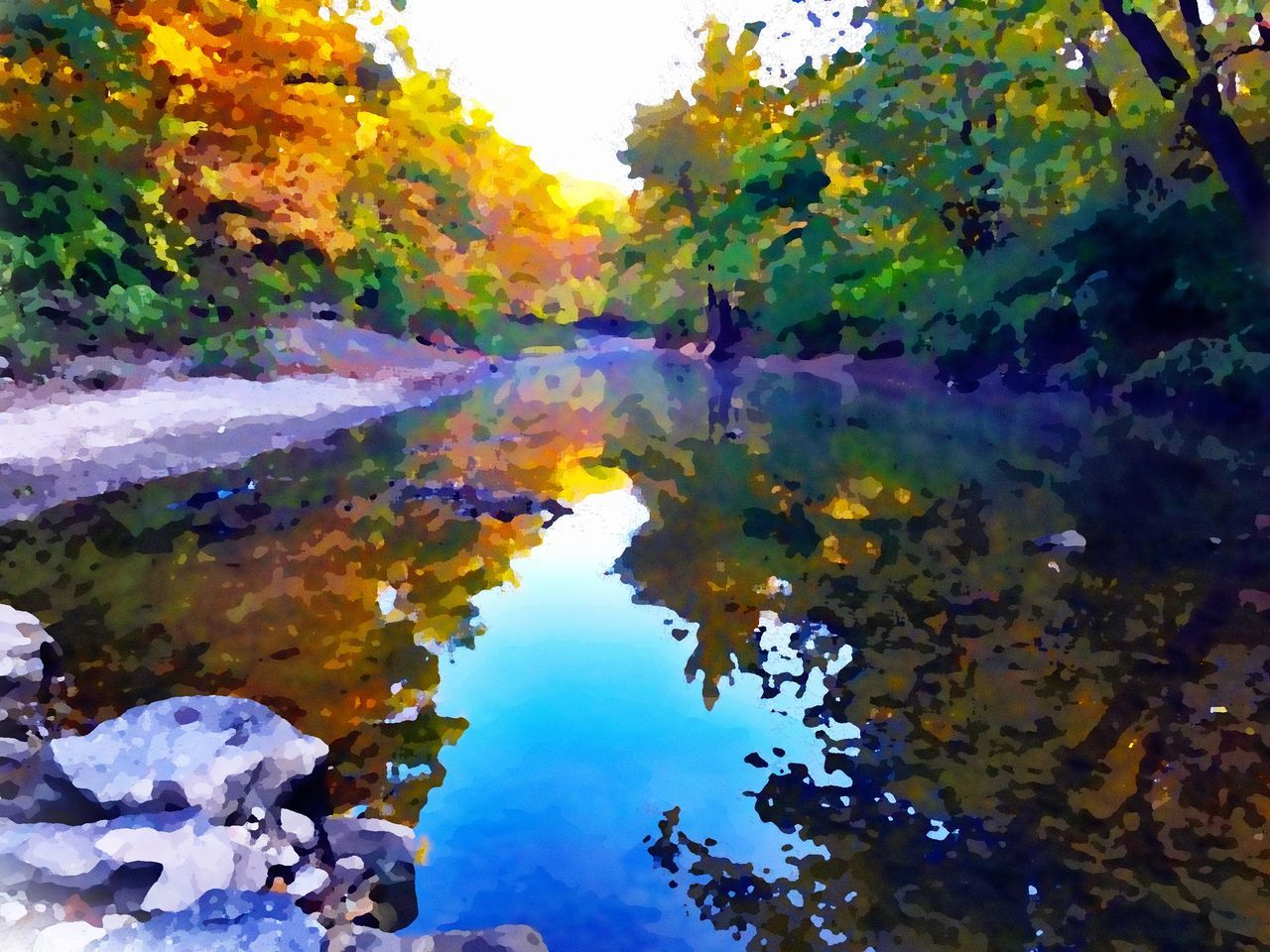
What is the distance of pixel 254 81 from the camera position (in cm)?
1867

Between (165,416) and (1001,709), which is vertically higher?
(165,416)

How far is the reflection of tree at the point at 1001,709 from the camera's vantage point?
115 inches

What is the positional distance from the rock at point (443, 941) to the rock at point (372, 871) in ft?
0.64

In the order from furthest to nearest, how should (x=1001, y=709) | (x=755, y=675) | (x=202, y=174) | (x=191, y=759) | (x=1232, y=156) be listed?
(x=202, y=174)
(x=1232, y=156)
(x=755, y=675)
(x=1001, y=709)
(x=191, y=759)

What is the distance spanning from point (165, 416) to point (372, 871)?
37.5ft

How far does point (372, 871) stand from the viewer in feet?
10.0

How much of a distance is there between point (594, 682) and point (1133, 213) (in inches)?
494

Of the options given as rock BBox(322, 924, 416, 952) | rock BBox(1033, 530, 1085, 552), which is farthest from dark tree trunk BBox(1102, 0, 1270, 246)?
rock BBox(322, 924, 416, 952)

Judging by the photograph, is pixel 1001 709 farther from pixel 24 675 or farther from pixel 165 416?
pixel 165 416

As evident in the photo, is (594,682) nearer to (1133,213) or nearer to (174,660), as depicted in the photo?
(174,660)

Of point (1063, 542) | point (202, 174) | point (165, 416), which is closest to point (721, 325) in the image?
point (202, 174)

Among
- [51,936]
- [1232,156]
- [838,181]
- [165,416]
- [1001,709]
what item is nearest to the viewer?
[51,936]

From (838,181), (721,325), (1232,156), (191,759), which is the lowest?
(191,759)

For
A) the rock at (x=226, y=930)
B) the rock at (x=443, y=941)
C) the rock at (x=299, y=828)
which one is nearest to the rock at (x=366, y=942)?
the rock at (x=443, y=941)
